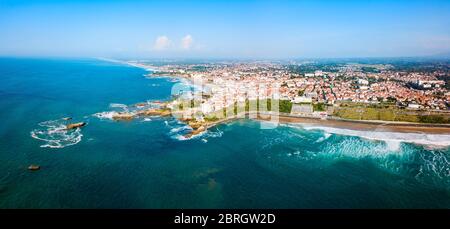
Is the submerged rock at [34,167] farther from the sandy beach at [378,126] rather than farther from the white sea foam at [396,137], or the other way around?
the white sea foam at [396,137]

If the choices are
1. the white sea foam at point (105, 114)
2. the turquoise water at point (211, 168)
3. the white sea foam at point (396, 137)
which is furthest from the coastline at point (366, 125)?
the white sea foam at point (105, 114)

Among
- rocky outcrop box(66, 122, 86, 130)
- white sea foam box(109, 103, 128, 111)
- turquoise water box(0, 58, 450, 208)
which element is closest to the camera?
turquoise water box(0, 58, 450, 208)

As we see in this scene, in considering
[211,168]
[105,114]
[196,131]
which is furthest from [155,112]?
[211,168]

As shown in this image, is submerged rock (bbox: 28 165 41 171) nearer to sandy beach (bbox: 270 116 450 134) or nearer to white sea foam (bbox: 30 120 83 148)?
white sea foam (bbox: 30 120 83 148)

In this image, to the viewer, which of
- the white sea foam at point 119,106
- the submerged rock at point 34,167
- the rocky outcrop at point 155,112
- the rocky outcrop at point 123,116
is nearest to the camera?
the submerged rock at point 34,167

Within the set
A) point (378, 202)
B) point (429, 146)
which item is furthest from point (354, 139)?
point (378, 202)

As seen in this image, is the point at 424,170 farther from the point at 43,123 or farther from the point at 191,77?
the point at 191,77

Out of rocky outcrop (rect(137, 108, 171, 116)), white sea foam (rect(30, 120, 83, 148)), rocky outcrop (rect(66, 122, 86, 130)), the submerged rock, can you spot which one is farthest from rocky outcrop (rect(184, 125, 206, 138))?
the submerged rock
